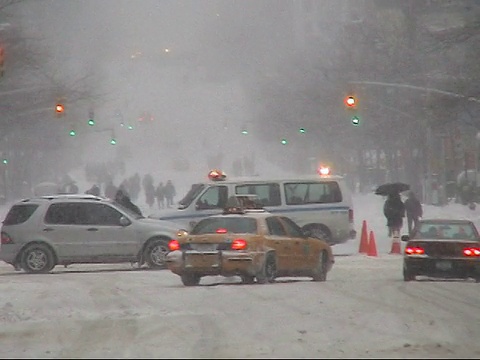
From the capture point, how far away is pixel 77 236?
29094 millimetres

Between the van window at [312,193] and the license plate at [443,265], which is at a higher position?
the van window at [312,193]

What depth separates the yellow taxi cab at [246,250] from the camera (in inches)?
913

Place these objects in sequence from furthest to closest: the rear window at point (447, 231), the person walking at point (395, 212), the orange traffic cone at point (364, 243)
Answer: the person walking at point (395, 212)
the orange traffic cone at point (364, 243)
the rear window at point (447, 231)

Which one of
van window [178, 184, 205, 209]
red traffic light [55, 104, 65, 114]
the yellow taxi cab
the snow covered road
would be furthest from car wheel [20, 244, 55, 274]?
red traffic light [55, 104, 65, 114]

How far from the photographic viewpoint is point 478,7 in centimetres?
5047

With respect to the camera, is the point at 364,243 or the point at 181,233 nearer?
the point at 181,233

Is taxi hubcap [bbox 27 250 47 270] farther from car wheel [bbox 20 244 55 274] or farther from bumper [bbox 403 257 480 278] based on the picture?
bumper [bbox 403 257 480 278]

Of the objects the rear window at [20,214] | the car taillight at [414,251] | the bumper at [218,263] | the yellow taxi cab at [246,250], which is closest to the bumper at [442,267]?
the car taillight at [414,251]

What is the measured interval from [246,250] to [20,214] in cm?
798

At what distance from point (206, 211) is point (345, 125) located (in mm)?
44088

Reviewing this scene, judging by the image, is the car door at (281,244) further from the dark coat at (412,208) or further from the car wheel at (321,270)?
the dark coat at (412,208)

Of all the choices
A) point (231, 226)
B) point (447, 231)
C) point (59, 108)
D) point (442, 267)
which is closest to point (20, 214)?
point (231, 226)

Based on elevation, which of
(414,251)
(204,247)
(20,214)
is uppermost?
(20,214)

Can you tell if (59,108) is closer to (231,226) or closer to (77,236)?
(77,236)
